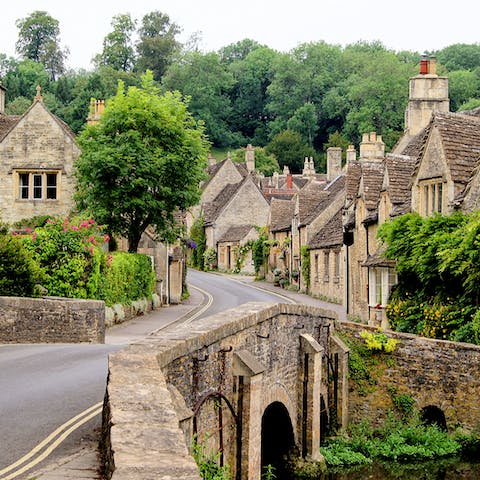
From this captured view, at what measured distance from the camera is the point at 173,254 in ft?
168

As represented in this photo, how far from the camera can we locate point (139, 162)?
4141 cm

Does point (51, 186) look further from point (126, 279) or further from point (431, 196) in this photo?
point (431, 196)

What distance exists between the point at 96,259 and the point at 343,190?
24.3 meters

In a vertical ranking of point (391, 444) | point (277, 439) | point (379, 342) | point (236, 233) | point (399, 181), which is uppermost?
point (399, 181)


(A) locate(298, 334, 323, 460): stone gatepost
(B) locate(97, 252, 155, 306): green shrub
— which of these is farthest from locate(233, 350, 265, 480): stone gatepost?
(B) locate(97, 252, 155, 306): green shrub

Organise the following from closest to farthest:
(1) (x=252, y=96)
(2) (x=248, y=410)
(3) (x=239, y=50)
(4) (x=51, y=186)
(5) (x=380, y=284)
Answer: (2) (x=248, y=410), (5) (x=380, y=284), (4) (x=51, y=186), (1) (x=252, y=96), (3) (x=239, y=50)

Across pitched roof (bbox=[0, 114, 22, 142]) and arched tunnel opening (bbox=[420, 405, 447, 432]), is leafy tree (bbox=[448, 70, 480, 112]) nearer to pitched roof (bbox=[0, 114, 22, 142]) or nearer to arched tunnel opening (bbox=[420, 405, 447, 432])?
pitched roof (bbox=[0, 114, 22, 142])

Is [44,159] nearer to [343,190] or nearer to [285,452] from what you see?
[343,190]

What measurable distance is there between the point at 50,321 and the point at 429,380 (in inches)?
432

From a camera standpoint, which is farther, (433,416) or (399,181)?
(399,181)

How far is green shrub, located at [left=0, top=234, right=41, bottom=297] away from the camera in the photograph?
1080 inches

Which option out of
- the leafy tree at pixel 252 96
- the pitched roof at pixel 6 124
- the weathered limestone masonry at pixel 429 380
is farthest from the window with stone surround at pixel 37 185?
the leafy tree at pixel 252 96

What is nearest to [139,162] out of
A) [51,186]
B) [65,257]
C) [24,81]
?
[51,186]

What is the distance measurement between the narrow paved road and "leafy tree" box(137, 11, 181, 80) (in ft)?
433
